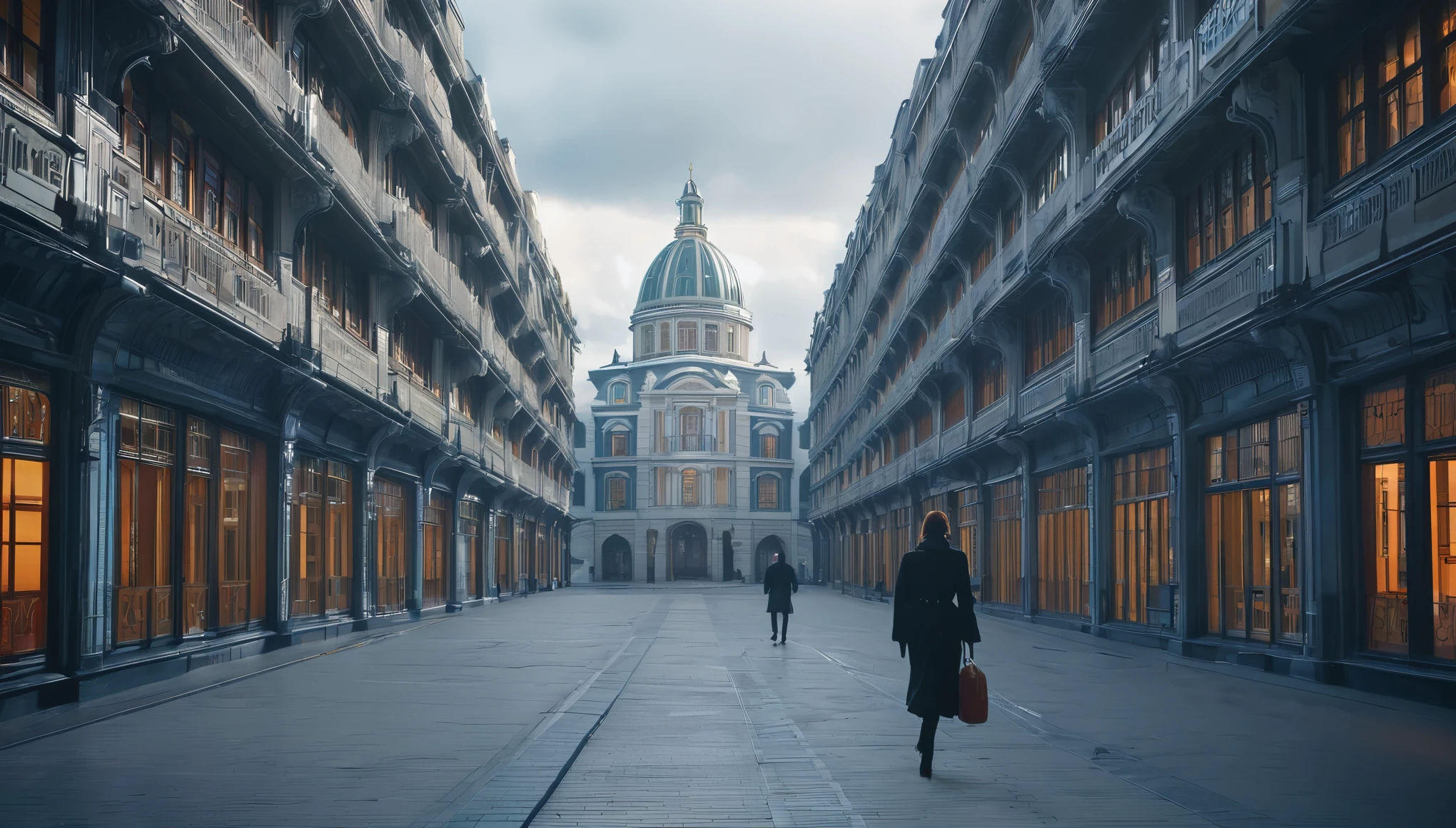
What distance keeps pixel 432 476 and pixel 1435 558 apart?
24280 mm

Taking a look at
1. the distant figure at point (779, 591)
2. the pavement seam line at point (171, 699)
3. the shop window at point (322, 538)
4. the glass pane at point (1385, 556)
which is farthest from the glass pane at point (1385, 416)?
the shop window at point (322, 538)

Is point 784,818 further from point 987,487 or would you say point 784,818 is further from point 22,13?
point 987,487

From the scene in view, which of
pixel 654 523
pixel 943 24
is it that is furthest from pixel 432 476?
pixel 654 523

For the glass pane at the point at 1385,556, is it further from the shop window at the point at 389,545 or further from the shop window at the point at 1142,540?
the shop window at the point at 389,545

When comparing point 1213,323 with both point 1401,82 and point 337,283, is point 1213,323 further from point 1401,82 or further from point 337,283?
point 337,283

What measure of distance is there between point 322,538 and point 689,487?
216ft

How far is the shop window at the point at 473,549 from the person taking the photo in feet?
126

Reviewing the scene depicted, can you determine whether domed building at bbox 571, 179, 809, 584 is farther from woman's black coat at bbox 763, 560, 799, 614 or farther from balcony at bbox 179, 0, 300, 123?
balcony at bbox 179, 0, 300, 123

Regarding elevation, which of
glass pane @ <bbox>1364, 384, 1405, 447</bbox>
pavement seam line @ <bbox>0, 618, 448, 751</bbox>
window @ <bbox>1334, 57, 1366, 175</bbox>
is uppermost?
window @ <bbox>1334, 57, 1366, 175</bbox>

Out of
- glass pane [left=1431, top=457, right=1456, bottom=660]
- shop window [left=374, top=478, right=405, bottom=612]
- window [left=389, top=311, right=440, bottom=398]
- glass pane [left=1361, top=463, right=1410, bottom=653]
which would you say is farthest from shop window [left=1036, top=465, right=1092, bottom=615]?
shop window [left=374, top=478, right=405, bottom=612]

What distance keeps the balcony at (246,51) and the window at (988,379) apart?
17.8 metres

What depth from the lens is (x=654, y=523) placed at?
88562mm

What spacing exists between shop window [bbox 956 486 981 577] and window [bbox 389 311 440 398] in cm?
1360

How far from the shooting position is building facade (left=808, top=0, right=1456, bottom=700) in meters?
13.0
